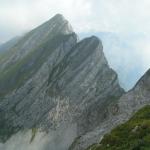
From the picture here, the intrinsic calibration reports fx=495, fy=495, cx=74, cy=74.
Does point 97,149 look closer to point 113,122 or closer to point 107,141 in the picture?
point 107,141

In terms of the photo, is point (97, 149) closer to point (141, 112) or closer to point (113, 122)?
point (141, 112)

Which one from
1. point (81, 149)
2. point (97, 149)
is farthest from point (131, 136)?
point (81, 149)

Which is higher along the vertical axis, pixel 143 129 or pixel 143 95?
pixel 143 129

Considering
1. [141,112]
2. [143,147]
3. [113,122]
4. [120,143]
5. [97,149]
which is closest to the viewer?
[143,147]

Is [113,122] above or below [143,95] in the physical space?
above

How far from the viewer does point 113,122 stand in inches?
3944

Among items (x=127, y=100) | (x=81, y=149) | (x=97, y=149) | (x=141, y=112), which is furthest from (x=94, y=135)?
(x=127, y=100)

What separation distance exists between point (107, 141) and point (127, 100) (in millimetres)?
81041

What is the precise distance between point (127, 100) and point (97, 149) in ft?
267

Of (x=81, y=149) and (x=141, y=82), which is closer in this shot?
(x=81, y=149)

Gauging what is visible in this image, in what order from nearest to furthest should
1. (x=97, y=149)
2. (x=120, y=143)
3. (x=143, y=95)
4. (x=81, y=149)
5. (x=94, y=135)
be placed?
(x=120, y=143)
(x=97, y=149)
(x=81, y=149)
(x=94, y=135)
(x=143, y=95)

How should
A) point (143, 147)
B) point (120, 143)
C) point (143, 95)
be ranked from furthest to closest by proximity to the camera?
point (143, 95)
point (120, 143)
point (143, 147)

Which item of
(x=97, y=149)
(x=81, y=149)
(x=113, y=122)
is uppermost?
(x=97, y=149)

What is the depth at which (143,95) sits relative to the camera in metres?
133
